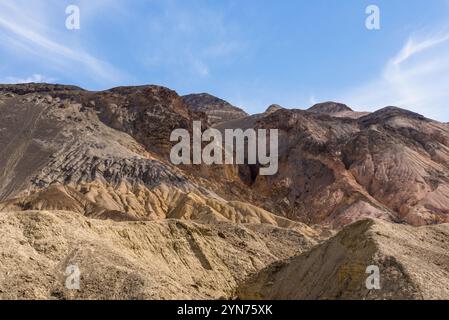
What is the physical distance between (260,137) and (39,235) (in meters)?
88.1

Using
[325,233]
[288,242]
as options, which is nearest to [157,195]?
[325,233]

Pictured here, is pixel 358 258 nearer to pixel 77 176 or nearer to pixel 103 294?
pixel 103 294

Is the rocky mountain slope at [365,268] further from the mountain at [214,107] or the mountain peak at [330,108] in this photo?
the mountain peak at [330,108]

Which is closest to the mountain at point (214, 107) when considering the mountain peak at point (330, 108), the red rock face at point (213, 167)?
the mountain peak at point (330, 108)

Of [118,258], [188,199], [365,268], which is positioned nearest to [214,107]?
[188,199]

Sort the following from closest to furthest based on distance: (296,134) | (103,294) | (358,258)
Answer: (103,294)
(358,258)
(296,134)

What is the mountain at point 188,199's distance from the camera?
72.6 feet

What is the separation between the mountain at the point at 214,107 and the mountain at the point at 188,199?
85.5 feet

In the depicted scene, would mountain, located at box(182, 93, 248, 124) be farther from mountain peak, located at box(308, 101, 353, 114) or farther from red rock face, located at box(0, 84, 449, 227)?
red rock face, located at box(0, 84, 449, 227)

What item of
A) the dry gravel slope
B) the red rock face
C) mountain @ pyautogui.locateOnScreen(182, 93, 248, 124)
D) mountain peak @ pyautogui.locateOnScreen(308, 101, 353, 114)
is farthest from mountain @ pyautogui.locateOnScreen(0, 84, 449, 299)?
mountain peak @ pyautogui.locateOnScreen(308, 101, 353, 114)

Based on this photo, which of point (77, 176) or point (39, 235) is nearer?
point (39, 235)

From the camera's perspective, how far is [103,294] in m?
20.1

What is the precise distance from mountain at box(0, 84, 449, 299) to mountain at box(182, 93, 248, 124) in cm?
2605

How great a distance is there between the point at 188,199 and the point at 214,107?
98821 millimetres
